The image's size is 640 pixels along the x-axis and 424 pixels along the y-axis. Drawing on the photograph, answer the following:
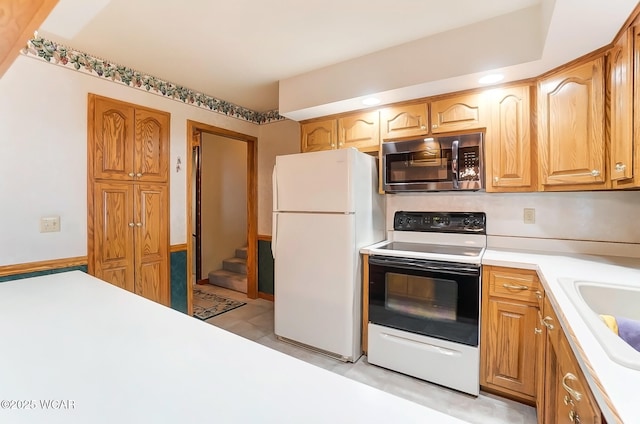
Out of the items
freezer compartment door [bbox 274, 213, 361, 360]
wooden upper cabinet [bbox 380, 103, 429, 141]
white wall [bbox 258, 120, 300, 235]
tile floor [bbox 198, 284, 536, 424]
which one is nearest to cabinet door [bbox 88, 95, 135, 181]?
freezer compartment door [bbox 274, 213, 361, 360]

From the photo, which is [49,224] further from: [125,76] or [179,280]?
[125,76]

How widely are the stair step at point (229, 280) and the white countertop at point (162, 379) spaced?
3151 millimetres

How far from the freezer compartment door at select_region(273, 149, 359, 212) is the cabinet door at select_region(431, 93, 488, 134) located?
70cm

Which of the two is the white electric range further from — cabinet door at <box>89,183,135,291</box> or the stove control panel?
cabinet door at <box>89,183,135,291</box>

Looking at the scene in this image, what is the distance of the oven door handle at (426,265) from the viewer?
186cm

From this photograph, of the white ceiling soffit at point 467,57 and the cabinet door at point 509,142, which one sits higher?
the white ceiling soffit at point 467,57

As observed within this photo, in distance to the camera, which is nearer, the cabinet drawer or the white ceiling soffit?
the white ceiling soffit

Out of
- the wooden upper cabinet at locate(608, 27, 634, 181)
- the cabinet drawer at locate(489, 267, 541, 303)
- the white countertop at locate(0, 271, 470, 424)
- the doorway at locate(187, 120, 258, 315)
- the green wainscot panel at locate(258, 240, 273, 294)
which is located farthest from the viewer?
the green wainscot panel at locate(258, 240, 273, 294)


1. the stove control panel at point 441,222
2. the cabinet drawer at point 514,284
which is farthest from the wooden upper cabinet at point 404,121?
the cabinet drawer at point 514,284

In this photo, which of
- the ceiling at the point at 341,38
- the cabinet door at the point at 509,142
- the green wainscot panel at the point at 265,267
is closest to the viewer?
the ceiling at the point at 341,38

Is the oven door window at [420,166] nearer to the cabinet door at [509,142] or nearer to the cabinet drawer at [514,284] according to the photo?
the cabinet door at [509,142]

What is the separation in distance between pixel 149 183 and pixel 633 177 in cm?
320

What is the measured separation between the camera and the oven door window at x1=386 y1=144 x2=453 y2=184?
7.33ft

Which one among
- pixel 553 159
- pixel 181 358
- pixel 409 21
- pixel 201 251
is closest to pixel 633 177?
pixel 553 159
